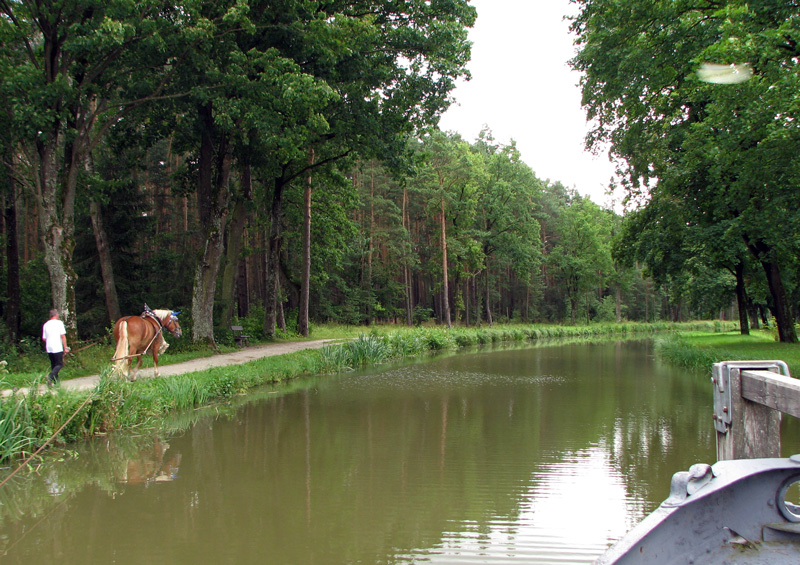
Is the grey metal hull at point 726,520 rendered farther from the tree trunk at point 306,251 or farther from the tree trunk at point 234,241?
the tree trunk at point 306,251

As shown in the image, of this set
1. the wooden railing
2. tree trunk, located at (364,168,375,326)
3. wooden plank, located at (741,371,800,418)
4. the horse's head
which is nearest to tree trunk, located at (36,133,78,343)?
the horse's head

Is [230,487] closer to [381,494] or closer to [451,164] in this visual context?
[381,494]

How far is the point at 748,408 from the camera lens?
3.51 meters

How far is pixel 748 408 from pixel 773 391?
50 centimetres

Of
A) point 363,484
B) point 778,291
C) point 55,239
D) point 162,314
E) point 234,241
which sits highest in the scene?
point 234,241

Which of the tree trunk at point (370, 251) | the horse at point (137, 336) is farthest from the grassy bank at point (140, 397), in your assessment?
the tree trunk at point (370, 251)

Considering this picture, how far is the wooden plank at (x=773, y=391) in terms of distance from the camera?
2.83 metres

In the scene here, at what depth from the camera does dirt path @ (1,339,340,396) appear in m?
11.0

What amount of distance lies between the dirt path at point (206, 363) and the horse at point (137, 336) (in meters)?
0.49

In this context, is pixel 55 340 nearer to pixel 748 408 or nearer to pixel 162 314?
pixel 162 314

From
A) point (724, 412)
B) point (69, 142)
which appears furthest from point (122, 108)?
point (724, 412)

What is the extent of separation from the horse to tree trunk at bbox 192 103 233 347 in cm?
493

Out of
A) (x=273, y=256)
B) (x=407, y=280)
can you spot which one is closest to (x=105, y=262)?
(x=273, y=256)

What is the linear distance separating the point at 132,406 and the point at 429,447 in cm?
492
